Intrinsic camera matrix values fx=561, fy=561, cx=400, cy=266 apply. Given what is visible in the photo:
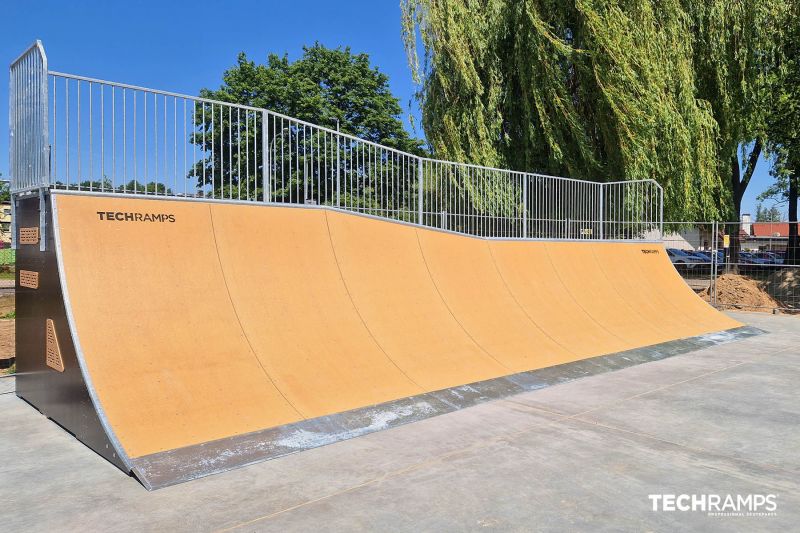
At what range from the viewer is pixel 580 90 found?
16.9m

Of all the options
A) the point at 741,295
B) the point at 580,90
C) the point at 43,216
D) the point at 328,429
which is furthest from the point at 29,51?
the point at 741,295

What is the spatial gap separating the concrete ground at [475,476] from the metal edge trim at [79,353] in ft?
0.64

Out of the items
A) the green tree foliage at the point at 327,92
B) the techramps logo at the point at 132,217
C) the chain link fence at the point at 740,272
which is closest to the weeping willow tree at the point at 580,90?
the chain link fence at the point at 740,272

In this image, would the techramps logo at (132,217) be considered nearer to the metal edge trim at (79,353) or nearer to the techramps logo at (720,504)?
the metal edge trim at (79,353)

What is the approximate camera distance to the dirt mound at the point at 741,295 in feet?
56.0

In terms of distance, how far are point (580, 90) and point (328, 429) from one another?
14.8 m

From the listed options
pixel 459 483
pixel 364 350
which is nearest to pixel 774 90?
pixel 364 350

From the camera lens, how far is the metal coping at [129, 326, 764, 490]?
Answer: 4249 mm

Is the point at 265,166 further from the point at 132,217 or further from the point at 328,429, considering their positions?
the point at 328,429

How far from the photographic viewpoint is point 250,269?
6.31m

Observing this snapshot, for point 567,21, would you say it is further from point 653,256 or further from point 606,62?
point 653,256

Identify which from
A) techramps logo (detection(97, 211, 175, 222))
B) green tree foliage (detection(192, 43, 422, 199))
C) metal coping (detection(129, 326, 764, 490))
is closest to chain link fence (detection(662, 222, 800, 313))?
metal coping (detection(129, 326, 764, 490))

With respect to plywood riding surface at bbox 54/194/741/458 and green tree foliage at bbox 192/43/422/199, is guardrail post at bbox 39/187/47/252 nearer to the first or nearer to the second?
plywood riding surface at bbox 54/194/741/458

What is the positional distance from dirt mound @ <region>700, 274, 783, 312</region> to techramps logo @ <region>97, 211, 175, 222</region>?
16769 mm
